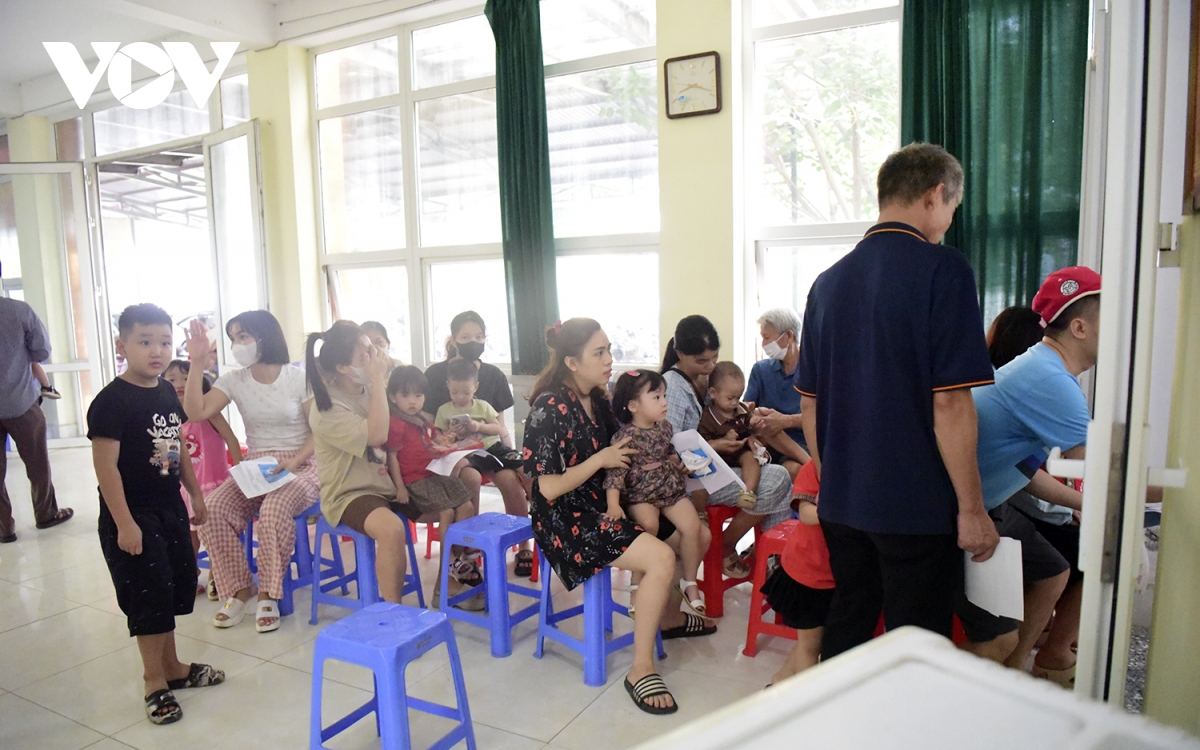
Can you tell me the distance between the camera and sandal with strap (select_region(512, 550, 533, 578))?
3.34 metres

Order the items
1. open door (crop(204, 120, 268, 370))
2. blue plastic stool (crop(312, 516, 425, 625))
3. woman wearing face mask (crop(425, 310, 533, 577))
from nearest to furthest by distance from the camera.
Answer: blue plastic stool (crop(312, 516, 425, 625)) < woman wearing face mask (crop(425, 310, 533, 577)) < open door (crop(204, 120, 268, 370))

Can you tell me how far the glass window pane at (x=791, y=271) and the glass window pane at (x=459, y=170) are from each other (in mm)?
1848

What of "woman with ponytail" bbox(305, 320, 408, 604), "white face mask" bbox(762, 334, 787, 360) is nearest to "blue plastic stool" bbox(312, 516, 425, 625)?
"woman with ponytail" bbox(305, 320, 408, 604)

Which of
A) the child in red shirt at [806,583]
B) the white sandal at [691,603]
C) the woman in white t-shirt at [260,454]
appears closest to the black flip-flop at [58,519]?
the woman in white t-shirt at [260,454]

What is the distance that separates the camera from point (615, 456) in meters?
2.35

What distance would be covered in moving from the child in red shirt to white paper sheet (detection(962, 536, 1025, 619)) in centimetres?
32

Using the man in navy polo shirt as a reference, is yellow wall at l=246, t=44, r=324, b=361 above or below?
above

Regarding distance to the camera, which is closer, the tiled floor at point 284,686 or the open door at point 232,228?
the tiled floor at point 284,686

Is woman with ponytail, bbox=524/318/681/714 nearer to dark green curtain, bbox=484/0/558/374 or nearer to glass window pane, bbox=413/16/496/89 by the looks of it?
dark green curtain, bbox=484/0/558/374

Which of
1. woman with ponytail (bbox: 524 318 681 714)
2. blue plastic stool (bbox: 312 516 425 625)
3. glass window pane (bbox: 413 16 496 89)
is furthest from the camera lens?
glass window pane (bbox: 413 16 496 89)

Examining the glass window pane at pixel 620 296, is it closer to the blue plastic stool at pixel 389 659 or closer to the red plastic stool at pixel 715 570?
the red plastic stool at pixel 715 570

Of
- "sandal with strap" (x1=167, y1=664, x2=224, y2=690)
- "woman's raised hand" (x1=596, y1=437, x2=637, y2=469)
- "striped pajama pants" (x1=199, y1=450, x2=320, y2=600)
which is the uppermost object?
"woman's raised hand" (x1=596, y1=437, x2=637, y2=469)

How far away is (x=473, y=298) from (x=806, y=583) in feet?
12.5

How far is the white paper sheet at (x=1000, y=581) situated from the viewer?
5.30 ft
